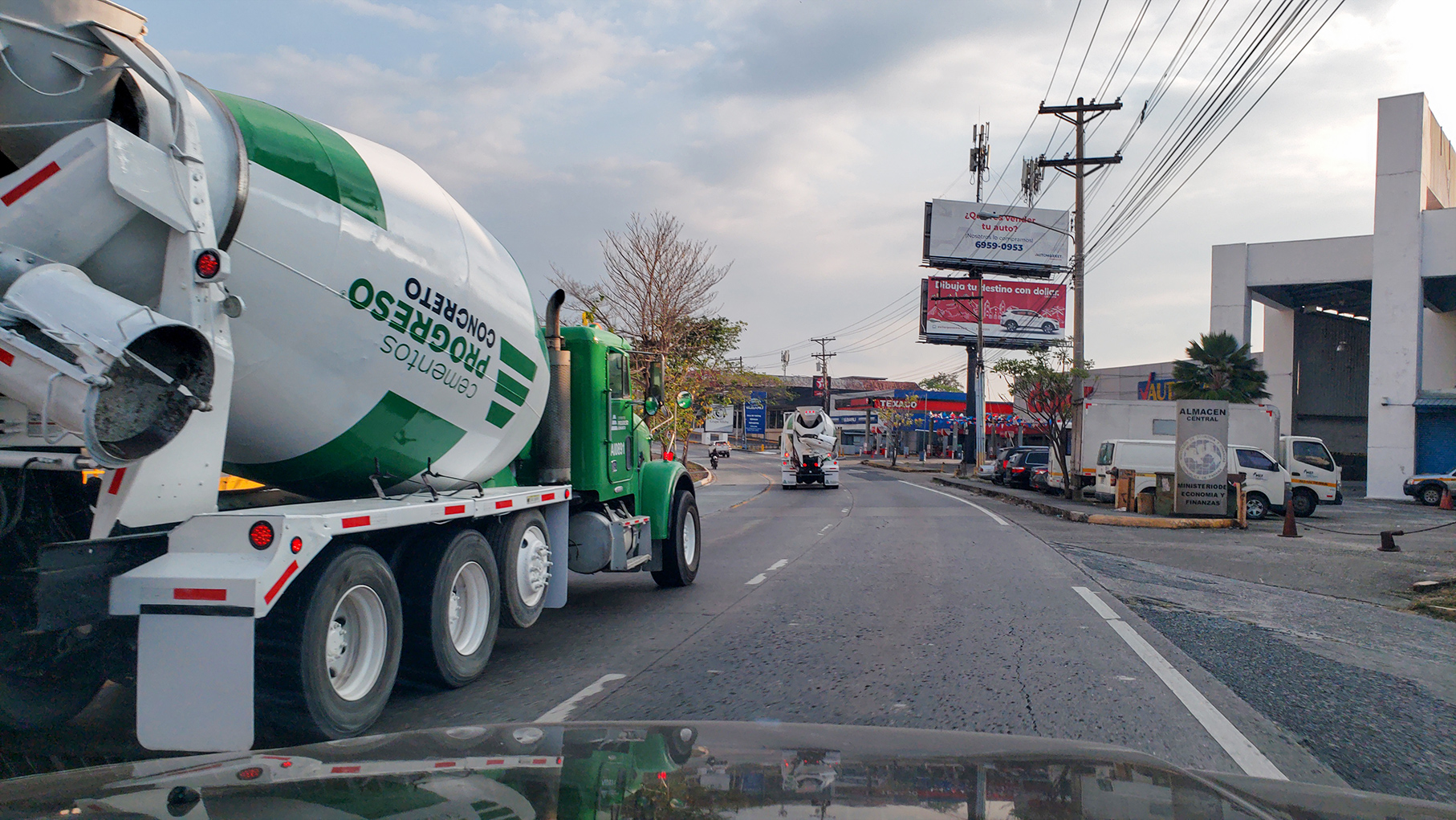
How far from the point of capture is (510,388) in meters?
7.18

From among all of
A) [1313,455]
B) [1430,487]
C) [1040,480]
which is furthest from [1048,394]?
[1430,487]

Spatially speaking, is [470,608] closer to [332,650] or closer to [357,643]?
[357,643]

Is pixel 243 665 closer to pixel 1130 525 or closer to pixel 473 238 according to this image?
pixel 473 238

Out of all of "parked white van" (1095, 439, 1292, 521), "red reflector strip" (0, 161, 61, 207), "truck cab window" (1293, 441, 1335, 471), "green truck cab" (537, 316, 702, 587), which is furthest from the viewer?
"truck cab window" (1293, 441, 1335, 471)

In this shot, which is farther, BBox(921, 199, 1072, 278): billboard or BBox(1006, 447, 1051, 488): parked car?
BBox(921, 199, 1072, 278): billboard

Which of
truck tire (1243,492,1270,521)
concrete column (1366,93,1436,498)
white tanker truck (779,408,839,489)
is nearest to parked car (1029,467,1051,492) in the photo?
white tanker truck (779,408,839,489)

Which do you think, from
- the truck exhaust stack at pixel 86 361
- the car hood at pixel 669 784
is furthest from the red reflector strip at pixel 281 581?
the car hood at pixel 669 784

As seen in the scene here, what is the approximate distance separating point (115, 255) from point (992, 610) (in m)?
7.74

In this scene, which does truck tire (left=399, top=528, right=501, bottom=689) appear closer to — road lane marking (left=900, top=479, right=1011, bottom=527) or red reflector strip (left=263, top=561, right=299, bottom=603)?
red reflector strip (left=263, top=561, right=299, bottom=603)

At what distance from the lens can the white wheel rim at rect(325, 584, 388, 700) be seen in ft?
16.3

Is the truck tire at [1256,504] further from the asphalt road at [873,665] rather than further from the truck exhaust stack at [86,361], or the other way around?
the truck exhaust stack at [86,361]

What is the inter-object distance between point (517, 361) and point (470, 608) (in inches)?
71.3

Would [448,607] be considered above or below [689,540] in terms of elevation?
above

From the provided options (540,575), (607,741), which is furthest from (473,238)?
(607,741)
